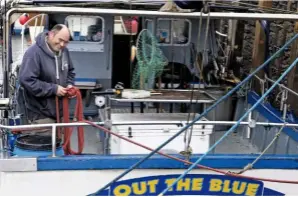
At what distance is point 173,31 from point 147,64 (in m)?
1.38

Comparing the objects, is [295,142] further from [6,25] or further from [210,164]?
[6,25]

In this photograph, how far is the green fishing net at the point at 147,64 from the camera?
643 cm

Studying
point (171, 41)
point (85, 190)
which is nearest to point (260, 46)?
point (171, 41)

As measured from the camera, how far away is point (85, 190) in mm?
4750

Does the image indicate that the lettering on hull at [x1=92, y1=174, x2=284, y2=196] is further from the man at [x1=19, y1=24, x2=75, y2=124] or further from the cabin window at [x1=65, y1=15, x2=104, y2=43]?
the cabin window at [x1=65, y1=15, x2=104, y2=43]

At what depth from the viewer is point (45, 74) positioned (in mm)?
5105

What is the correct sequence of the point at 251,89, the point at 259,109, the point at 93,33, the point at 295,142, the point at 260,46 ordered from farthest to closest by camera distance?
the point at 260,46 < the point at 93,33 < the point at 251,89 < the point at 259,109 < the point at 295,142

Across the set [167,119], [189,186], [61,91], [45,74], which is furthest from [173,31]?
[189,186]

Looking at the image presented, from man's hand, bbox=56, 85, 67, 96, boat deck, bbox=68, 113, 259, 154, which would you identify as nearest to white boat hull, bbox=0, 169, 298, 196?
man's hand, bbox=56, 85, 67, 96

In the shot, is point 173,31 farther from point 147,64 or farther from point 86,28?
point 147,64

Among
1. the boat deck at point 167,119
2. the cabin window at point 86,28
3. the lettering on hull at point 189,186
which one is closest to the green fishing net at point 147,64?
the boat deck at point 167,119

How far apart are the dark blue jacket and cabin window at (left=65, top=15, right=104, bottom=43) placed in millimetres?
2241

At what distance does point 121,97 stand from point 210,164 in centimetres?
145

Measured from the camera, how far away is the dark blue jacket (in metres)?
4.96
